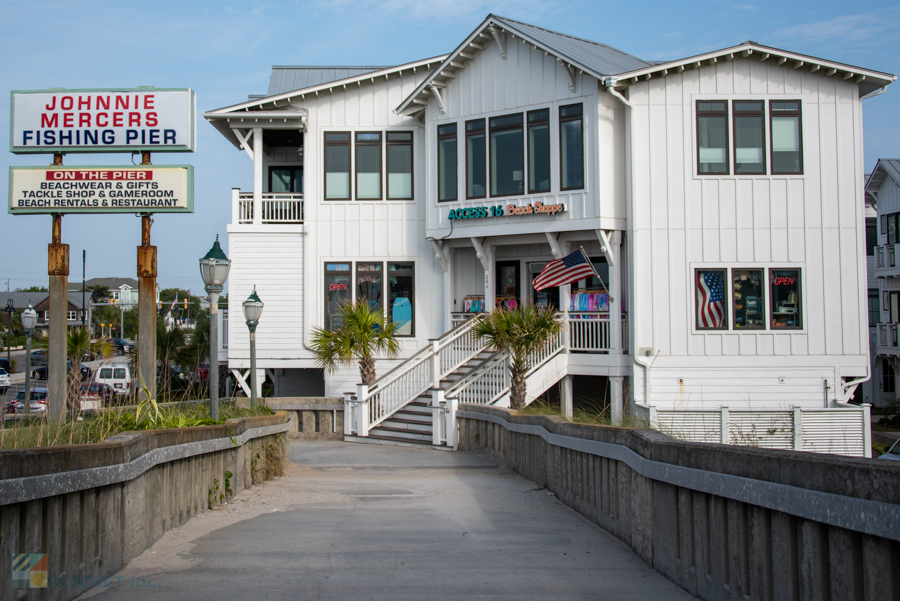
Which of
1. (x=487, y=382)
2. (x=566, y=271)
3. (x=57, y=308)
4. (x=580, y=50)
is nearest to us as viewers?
(x=57, y=308)

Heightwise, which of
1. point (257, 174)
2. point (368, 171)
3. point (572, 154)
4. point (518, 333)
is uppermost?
point (368, 171)

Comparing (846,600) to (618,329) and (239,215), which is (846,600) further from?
(239,215)

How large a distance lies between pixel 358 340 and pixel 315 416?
2.36m

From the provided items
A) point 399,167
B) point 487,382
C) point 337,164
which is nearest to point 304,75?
point 337,164

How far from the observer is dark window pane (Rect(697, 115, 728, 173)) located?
1761 centimetres

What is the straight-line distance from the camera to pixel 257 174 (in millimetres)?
21281

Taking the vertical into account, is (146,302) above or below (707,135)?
below

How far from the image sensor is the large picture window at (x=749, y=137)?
17562 mm

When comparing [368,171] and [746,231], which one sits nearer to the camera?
[746,231]

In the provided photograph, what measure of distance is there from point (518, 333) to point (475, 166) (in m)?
5.70

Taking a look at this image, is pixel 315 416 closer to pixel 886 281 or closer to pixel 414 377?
pixel 414 377

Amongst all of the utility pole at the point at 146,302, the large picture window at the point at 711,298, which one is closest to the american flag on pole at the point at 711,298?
the large picture window at the point at 711,298

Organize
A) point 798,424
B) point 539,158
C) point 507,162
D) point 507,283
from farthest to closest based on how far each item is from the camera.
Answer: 1. point 507,283
2. point 507,162
3. point 539,158
4. point 798,424

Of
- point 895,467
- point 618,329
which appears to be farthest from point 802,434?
point 895,467
